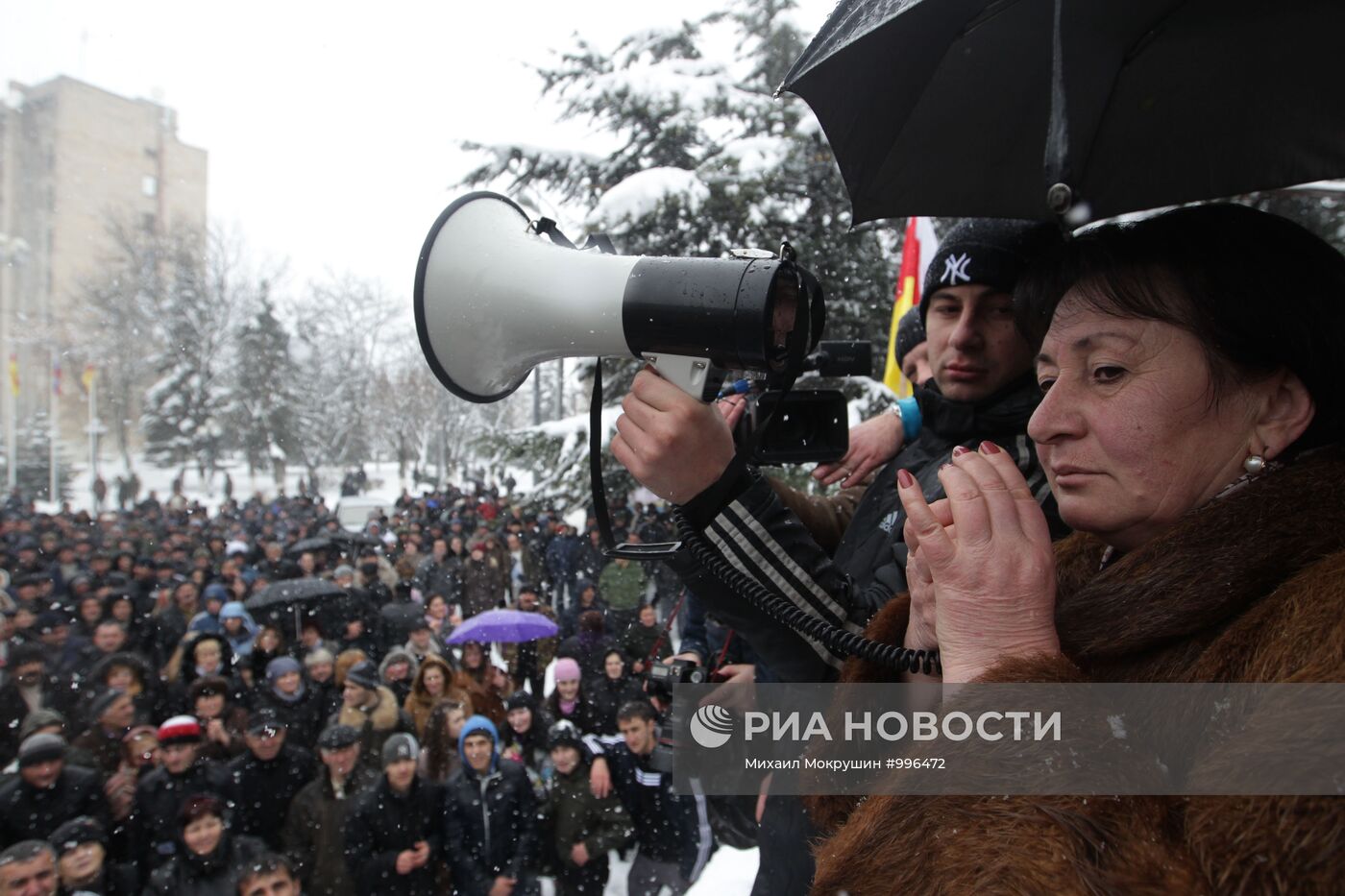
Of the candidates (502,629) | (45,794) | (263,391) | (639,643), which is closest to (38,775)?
(45,794)

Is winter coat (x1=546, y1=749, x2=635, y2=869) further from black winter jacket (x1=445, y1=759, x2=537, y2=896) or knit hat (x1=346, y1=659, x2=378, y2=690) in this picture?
knit hat (x1=346, y1=659, x2=378, y2=690)

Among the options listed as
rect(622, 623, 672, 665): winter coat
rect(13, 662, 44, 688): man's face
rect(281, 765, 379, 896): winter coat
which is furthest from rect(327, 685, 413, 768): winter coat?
rect(13, 662, 44, 688): man's face

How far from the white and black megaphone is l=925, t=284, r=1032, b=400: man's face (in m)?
0.61

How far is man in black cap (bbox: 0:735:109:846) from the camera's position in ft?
13.3

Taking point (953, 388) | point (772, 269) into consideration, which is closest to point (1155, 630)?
point (772, 269)

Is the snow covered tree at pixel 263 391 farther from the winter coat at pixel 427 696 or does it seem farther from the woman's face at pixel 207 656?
the winter coat at pixel 427 696

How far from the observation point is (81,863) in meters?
3.71

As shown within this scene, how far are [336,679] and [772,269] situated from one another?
248 inches

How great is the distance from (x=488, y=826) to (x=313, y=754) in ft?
4.38

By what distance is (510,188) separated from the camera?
861cm

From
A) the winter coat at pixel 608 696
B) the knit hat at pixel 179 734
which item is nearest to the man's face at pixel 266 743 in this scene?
the knit hat at pixel 179 734

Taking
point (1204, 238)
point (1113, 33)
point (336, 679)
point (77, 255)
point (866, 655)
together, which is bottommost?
point (336, 679)

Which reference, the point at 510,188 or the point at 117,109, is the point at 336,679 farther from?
the point at 117,109

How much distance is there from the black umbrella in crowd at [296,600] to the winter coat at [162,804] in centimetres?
349
